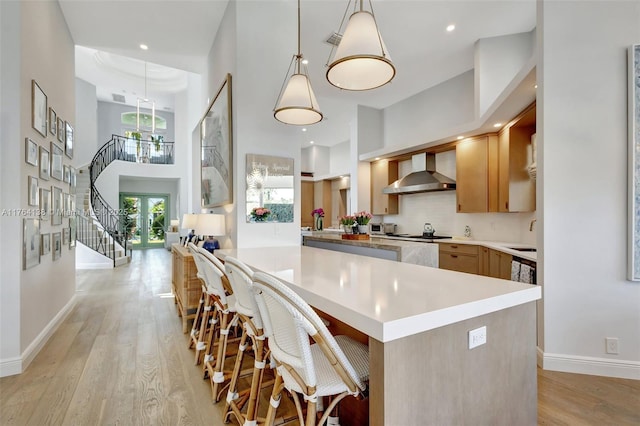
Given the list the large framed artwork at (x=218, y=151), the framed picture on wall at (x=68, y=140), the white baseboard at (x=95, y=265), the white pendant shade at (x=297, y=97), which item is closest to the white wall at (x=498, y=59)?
the white pendant shade at (x=297, y=97)

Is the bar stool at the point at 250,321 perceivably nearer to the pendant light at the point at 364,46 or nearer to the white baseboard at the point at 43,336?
the pendant light at the point at 364,46

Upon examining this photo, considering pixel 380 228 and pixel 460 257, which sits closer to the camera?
pixel 460 257

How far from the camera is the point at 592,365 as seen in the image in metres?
2.37

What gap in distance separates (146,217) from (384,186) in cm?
1022

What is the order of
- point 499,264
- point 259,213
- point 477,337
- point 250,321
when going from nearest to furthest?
1. point 477,337
2. point 250,321
3. point 259,213
4. point 499,264

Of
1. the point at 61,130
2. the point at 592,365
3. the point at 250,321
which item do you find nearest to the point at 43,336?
the point at 61,130

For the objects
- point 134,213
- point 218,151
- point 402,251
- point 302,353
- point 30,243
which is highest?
point 218,151

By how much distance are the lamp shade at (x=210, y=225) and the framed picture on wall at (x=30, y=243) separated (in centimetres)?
137

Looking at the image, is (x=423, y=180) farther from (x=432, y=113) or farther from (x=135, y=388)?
(x=135, y=388)

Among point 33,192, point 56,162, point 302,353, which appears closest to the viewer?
point 302,353

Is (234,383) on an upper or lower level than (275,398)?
lower

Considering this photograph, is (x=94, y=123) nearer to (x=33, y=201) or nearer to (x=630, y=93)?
(x=33, y=201)

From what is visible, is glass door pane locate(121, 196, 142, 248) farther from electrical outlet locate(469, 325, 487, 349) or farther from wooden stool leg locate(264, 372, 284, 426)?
electrical outlet locate(469, 325, 487, 349)

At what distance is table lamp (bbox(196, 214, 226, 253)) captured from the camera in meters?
3.52
